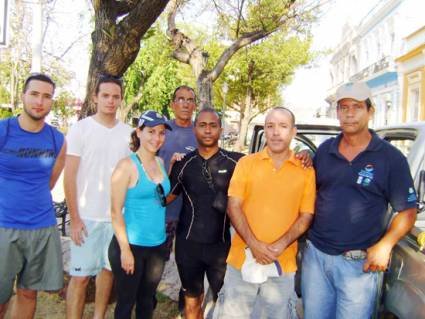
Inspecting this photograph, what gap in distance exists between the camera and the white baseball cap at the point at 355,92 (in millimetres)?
2711

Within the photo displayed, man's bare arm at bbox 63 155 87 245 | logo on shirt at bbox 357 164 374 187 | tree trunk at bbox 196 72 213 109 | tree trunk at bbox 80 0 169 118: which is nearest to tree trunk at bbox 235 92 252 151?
tree trunk at bbox 196 72 213 109

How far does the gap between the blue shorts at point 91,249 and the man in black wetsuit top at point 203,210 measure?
0.58 metres

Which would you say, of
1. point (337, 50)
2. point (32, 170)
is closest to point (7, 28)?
point (32, 170)

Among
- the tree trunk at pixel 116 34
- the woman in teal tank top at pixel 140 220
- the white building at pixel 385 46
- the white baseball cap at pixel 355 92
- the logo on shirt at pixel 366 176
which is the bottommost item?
the woman in teal tank top at pixel 140 220

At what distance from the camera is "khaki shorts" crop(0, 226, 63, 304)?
10.0ft

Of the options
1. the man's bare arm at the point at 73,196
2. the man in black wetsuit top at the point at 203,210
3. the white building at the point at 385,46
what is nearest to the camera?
the man in black wetsuit top at the point at 203,210

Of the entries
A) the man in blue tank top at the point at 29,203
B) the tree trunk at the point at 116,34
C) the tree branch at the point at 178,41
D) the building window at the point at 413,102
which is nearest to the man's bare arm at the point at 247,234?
the man in blue tank top at the point at 29,203

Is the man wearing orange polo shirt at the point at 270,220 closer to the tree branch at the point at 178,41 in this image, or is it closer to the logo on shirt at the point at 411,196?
the logo on shirt at the point at 411,196

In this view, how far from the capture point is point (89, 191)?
3.31 meters

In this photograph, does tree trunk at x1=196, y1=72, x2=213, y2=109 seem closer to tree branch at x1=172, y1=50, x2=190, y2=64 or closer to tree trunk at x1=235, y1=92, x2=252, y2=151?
tree branch at x1=172, y1=50, x2=190, y2=64

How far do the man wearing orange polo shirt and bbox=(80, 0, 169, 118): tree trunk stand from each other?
195 centimetres

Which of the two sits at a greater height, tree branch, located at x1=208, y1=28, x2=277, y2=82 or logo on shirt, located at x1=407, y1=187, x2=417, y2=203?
tree branch, located at x1=208, y1=28, x2=277, y2=82

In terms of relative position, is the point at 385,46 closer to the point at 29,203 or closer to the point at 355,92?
the point at 355,92

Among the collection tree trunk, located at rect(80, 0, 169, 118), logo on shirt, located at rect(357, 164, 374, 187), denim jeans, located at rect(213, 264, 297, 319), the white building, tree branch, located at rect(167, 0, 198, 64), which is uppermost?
the white building
